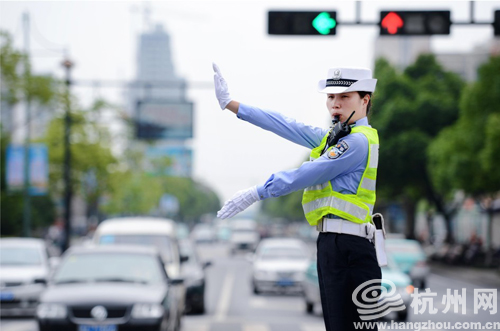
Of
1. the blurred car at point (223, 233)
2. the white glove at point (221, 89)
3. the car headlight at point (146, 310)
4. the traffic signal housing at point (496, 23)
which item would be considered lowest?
the blurred car at point (223, 233)

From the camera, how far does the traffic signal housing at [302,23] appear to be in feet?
45.8

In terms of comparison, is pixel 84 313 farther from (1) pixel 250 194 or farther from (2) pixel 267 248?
(2) pixel 267 248

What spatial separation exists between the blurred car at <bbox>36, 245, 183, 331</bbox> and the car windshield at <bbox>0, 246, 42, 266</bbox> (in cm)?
806

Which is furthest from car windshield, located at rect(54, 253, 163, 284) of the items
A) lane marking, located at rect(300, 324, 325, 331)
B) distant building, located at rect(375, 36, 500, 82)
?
distant building, located at rect(375, 36, 500, 82)

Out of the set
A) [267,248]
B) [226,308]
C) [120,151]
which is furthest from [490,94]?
[120,151]

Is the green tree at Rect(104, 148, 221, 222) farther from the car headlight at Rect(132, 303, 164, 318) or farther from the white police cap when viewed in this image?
the white police cap

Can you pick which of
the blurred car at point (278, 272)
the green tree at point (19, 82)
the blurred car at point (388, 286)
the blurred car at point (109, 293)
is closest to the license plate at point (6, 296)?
the blurred car at point (388, 286)

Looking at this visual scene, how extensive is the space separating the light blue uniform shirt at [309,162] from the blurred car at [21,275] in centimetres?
1457

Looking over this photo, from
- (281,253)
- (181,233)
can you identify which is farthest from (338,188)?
(181,233)

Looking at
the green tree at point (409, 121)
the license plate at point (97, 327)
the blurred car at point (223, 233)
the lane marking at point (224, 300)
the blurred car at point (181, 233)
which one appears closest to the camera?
the license plate at point (97, 327)

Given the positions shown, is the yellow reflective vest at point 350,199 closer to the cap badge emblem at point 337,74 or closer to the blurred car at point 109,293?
the cap badge emblem at point 337,74

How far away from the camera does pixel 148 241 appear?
17.8 meters

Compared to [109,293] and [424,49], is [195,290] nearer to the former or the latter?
A: [109,293]

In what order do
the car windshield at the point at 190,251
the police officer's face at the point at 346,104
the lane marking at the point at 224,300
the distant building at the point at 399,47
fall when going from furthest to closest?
the distant building at the point at 399,47, the car windshield at the point at 190,251, the lane marking at the point at 224,300, the police officer's face at the point at 346,104
